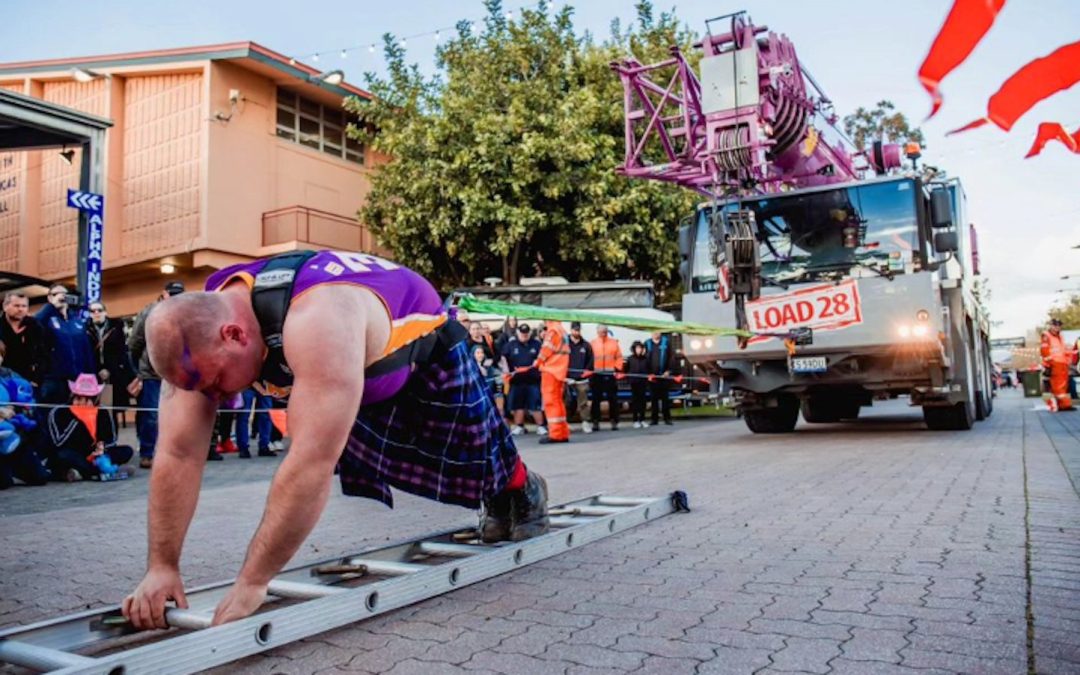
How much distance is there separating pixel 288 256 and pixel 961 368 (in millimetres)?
9703

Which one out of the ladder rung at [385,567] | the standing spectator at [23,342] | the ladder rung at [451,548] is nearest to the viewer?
the ladder rung at [385,567]

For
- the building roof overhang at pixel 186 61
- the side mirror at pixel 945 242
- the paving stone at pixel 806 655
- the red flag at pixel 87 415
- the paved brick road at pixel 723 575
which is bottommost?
the paving stone at pixel 806 655

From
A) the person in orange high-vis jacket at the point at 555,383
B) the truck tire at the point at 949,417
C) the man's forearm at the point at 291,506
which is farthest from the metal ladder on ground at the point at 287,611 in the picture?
the truck tire at the point at 949,417

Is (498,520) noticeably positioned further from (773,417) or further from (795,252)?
(773,417)

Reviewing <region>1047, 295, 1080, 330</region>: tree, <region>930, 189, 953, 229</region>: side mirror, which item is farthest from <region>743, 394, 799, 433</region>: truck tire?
<region>1047, 295, 1080, 330</region>: tree

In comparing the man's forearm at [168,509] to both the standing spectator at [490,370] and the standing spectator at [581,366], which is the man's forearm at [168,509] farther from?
the standing spectator at [581,366]

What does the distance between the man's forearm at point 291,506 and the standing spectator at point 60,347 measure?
23.8 feet

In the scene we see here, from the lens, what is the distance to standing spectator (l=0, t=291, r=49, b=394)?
8.19 m

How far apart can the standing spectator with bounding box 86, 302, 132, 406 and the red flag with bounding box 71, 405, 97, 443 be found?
1.01m

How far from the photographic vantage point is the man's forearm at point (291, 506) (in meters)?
2.28

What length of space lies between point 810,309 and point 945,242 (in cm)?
162

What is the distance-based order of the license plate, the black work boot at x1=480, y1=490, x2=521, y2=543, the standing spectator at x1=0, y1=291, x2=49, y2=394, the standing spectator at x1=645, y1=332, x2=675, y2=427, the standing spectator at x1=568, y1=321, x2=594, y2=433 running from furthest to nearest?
the standing spectator at x1=645, y1=332, x2=675, y2=427 → the standing spectator at x1=568, y1=321, x2=594, y2=433 → the license plate → the standing spectator at x1=0, y1=291, x2=49, y2=394 → the black work boot at x1=480, y1=490, x2=521, y2=543

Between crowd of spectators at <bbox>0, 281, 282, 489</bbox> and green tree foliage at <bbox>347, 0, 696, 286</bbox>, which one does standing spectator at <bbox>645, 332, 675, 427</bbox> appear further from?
crowd of spectators at <bbox>0, 281, 282, 489</bbox>

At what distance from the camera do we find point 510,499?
3861 millimetres
